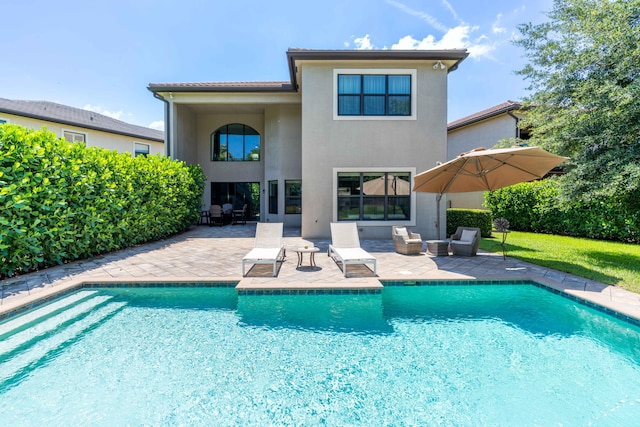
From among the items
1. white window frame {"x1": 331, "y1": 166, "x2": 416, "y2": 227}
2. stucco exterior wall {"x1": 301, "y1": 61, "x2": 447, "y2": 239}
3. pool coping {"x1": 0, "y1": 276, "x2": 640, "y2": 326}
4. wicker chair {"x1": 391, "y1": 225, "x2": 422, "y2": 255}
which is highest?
stucco exterior wall {"x1": 301, "y1": 61, "x2": 447, "y2": 239}

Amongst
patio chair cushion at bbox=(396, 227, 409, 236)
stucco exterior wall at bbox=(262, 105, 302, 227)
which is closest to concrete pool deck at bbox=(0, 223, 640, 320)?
patio chair cushion at bbox=(396, 227, 409, 236)

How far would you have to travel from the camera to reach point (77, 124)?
20656 mm

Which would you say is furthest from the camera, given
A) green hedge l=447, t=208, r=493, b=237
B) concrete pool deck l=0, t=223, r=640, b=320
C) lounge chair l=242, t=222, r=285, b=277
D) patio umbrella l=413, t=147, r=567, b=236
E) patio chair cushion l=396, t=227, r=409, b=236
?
green hedge l=447, t=208, r=493, b=237

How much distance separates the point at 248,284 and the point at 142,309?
2.09m

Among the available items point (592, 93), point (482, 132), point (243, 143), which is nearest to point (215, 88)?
point (243, 143)

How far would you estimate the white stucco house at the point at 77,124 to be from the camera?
18.1 m

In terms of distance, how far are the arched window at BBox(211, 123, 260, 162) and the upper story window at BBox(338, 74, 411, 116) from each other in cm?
878

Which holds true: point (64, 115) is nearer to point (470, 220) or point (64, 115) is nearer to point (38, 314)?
point (38, 314)

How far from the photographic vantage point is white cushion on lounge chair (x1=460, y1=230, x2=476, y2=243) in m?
9.93

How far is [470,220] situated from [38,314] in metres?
14.7

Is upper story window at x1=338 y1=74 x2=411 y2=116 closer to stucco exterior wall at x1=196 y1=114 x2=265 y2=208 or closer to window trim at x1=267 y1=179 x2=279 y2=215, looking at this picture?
window trim at x1=267 y1=179 x2=279 y2=215

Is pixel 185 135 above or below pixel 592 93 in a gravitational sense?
above

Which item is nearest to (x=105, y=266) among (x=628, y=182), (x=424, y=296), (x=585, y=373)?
(x=424, y=296)

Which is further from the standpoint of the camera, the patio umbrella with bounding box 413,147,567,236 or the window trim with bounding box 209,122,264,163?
the window trim with bounding box 209,122,264,163
